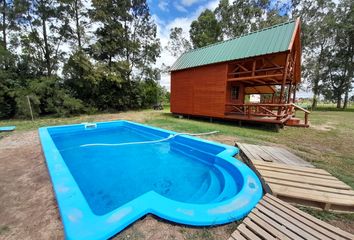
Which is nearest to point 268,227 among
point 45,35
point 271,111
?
point 271,111

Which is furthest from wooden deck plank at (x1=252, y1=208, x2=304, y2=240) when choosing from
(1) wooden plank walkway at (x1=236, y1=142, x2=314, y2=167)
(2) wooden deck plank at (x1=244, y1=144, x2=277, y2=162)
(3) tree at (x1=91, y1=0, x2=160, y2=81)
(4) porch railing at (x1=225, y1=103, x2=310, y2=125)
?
(3) tree at (x1=91, y1=0, x2=160, y2=81)

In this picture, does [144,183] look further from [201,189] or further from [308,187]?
[308,187]

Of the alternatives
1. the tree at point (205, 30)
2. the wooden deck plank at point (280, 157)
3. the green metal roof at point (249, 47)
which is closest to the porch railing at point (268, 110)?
the green metal roof at point (249, 47)

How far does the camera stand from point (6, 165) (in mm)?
3727

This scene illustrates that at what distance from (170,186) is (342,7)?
2739 cm

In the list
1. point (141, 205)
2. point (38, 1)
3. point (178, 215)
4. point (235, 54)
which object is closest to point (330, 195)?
point (178, 215)

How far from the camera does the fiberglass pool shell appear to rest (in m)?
2.00

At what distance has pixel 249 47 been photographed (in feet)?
26.9

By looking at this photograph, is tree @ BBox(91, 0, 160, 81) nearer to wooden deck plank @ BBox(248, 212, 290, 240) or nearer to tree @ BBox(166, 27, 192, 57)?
tree @ BBox(166, 27, 192, 57)

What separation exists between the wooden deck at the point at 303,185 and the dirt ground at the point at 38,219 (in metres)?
0.29

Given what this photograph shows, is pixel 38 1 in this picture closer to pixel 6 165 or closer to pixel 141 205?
pixel 6 165

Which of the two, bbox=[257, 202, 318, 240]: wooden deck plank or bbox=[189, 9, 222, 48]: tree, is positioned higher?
bbox=[189, 9, 222, 48]: tree

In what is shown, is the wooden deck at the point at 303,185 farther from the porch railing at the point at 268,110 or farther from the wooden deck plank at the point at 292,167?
the porch railing at the point at 268,110

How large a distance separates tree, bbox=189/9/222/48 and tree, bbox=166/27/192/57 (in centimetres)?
174
